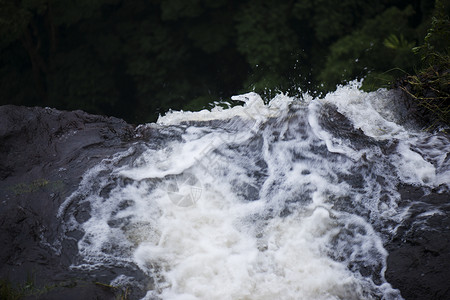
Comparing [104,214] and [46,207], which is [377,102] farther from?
[46,207]

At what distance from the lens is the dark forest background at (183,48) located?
8375 millimetres

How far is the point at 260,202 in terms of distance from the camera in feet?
10.5

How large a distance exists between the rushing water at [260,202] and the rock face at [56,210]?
3.7 inches

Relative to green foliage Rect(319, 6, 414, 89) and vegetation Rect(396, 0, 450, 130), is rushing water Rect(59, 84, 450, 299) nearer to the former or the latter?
vegetation Rect(396, 0, 450, 130)

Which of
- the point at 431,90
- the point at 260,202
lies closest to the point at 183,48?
the point at 431,90

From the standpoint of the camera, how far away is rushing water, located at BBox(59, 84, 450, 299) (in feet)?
8.79

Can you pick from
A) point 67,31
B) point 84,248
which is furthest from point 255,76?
point 84,248

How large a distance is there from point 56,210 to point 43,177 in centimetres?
41

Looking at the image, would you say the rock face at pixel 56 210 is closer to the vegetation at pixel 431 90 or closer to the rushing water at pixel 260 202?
the rushing water at pixel 260 202

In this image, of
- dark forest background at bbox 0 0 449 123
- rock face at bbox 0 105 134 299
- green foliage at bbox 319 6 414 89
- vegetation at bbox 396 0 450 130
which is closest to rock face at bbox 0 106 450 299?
rock face at bbox 0 105 134 299

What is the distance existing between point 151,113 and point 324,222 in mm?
6256

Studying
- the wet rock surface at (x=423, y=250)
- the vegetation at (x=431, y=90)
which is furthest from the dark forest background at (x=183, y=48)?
the wet rock surface at (x=423, y=250)

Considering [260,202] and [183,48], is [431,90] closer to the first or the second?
[260,202]

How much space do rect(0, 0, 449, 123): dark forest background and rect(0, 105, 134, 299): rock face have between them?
4.63 m
